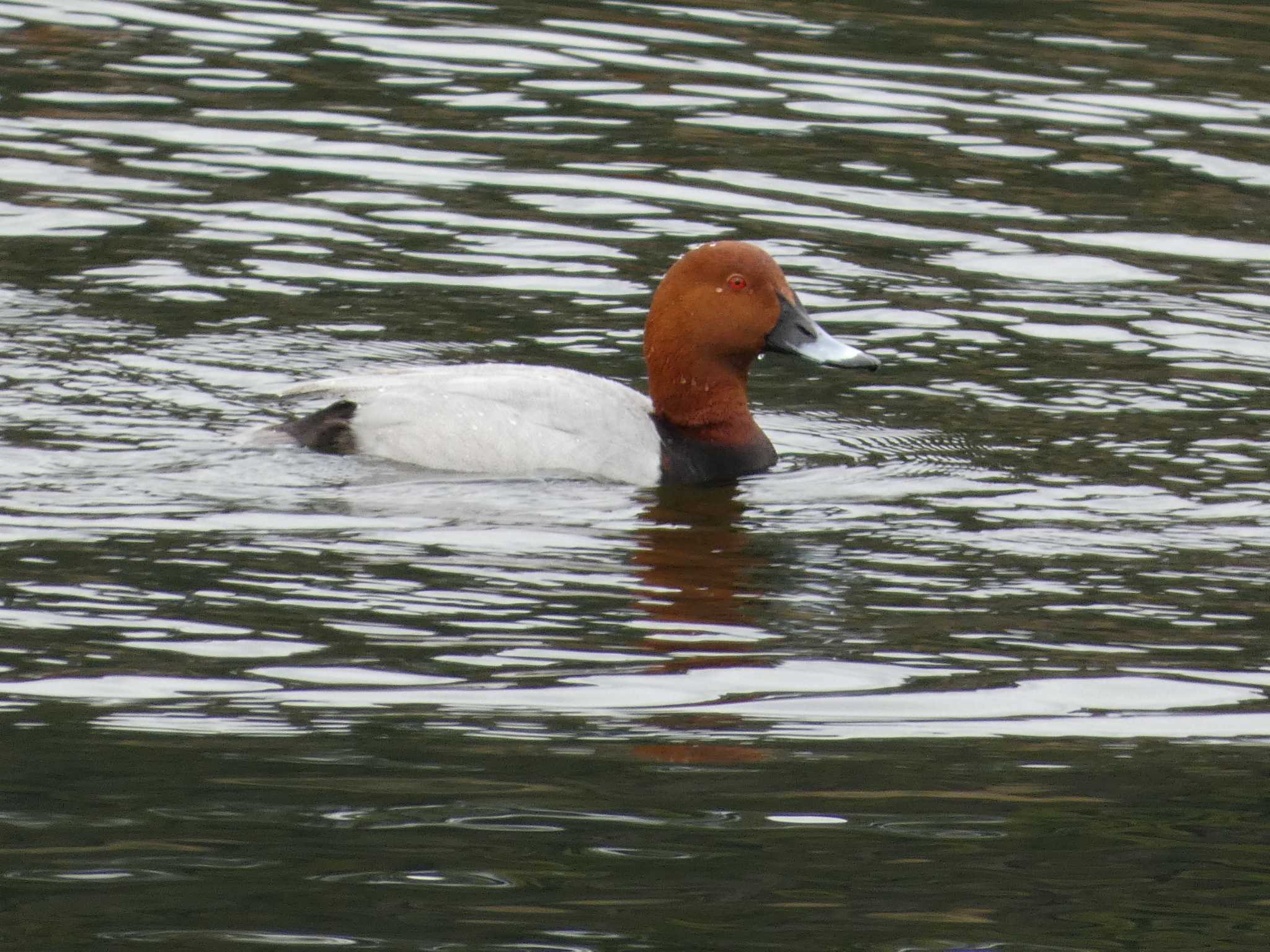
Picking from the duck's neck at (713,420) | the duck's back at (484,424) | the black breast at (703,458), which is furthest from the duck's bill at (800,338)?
the duck's back at (484,424)

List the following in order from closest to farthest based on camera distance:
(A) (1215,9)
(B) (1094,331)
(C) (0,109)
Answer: (B) (1094,331) < (C) (0,109) < (A) (1215,9)

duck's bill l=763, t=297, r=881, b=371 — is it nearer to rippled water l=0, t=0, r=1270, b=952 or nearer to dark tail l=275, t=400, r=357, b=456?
rippled water l=0, t=0, r=1270, b=952

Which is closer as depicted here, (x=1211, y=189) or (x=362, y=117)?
(x=1211, y=189)

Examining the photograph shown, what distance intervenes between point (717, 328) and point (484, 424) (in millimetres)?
1161

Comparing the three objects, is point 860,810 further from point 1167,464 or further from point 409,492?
point 1167,464

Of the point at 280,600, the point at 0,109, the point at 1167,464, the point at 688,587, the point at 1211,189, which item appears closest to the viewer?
the point at 280,600

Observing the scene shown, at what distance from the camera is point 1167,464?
30.6 ft

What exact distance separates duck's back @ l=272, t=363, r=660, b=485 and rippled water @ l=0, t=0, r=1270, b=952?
0.13m

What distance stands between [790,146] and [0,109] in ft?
16.3

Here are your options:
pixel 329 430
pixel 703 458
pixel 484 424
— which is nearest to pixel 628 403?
pixel 703 458

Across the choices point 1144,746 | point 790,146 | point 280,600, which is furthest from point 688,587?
point 790,146

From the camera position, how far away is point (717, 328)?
959cm

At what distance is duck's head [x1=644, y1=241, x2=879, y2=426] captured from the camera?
31.4ft

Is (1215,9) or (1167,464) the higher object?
(1215,9)
